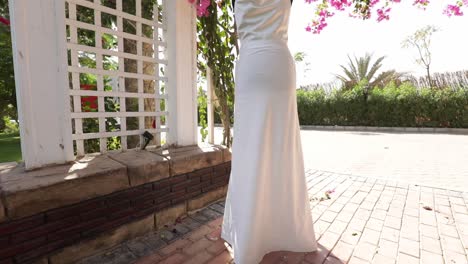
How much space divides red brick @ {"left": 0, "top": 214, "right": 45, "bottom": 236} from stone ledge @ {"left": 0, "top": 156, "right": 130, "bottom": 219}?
3 centimetres

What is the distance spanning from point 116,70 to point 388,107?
11845mm

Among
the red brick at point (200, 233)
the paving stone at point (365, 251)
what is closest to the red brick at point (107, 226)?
the red brick at point (200, 233)

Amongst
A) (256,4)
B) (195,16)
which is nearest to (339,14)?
(195,16)

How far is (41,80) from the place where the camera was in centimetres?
163

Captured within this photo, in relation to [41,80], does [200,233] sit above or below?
below

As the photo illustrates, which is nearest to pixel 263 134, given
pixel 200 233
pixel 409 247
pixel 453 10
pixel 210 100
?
pixel 200 233

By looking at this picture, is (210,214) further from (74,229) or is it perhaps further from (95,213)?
(74,229)

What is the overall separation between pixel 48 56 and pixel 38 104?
0.33 meters

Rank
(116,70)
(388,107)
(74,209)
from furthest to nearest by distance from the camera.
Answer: (388,107)
(116,70)
(74,209)

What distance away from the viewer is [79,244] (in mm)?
1566

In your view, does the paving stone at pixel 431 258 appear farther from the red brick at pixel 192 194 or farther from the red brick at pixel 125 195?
the red brick at pixel 125 195

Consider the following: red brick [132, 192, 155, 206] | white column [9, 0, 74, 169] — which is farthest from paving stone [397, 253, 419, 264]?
white column [9, 0, 74, 169]

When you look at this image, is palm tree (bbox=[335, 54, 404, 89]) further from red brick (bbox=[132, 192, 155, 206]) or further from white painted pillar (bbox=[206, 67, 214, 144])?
red brick (bbox=[132, 192, 155, 206])

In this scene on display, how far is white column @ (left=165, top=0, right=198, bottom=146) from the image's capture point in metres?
2.38
